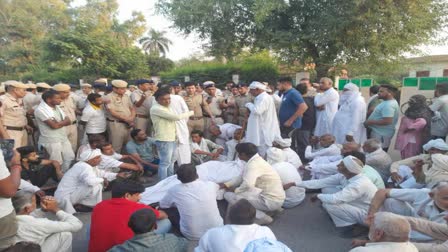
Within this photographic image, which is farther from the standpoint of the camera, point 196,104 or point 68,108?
point 196,104

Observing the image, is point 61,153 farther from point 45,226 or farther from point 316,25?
point 316,25

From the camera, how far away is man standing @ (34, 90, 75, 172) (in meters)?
5.11

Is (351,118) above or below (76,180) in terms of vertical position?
above

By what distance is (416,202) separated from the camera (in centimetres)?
327

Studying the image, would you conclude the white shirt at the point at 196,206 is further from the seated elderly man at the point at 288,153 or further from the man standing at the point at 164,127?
the seated elderly man at the point at 288,153

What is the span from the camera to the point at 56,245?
9.92ft

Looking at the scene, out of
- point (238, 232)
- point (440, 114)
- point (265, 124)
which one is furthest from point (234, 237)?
point (440, 114)

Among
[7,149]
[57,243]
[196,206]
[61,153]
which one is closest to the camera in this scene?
[7,149]

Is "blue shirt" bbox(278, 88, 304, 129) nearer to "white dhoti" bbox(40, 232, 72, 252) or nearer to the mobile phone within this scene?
"white dhoti" bbox(40, 232, 72, 252)

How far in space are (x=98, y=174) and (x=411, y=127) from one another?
462cm

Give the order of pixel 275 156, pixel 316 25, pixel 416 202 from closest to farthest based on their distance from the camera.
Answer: pixel 416 202 < pixel 275 156 < pixel 316 25

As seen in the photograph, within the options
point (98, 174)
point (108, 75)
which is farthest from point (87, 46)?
point (98, 174)

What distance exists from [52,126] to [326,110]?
477 cm

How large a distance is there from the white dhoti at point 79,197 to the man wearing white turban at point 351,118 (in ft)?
13.8
